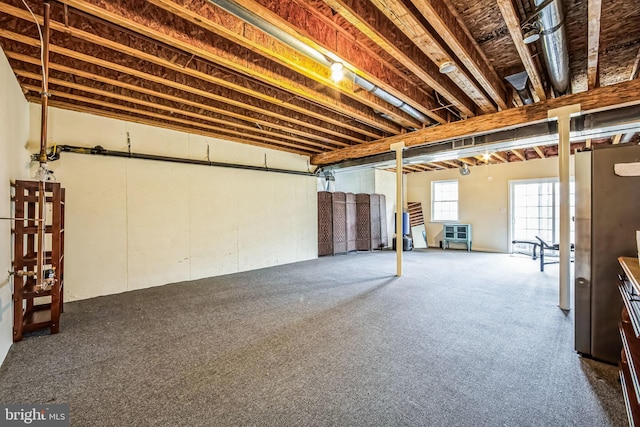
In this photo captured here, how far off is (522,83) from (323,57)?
2357 millimetres

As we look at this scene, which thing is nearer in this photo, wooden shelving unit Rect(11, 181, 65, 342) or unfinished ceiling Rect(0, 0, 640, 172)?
unfinished ceiling Rect(0, 0, 640, 172)

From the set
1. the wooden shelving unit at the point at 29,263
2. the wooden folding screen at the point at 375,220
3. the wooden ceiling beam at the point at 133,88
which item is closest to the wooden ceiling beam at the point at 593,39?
the wooden ceiling beam at the point at 133,88

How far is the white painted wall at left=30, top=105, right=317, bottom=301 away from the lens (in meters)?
3.80

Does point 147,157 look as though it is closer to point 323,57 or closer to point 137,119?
point 137,119

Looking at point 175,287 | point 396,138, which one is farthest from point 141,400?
point 396,138

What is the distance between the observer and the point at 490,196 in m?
7.97

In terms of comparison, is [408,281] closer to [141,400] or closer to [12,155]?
[141,400]

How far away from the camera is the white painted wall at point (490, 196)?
24.0ft

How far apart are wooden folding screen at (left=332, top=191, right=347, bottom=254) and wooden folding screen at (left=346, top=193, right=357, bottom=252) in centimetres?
13

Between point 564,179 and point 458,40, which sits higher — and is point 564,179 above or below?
below

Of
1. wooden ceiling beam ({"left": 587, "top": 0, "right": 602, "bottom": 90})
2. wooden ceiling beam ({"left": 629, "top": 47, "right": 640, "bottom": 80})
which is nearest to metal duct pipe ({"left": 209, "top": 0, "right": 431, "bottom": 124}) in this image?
wooden ceiling beam ({"left": 587, "top": 0, "right": 602, "bottom": 90})

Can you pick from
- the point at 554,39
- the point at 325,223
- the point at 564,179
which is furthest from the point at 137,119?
the point at 564,179

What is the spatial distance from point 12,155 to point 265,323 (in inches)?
116

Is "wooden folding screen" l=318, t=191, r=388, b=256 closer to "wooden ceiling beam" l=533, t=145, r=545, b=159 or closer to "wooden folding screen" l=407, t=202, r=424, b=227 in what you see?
"wooden folding screen" l=407, t=202, r=424, b=227
